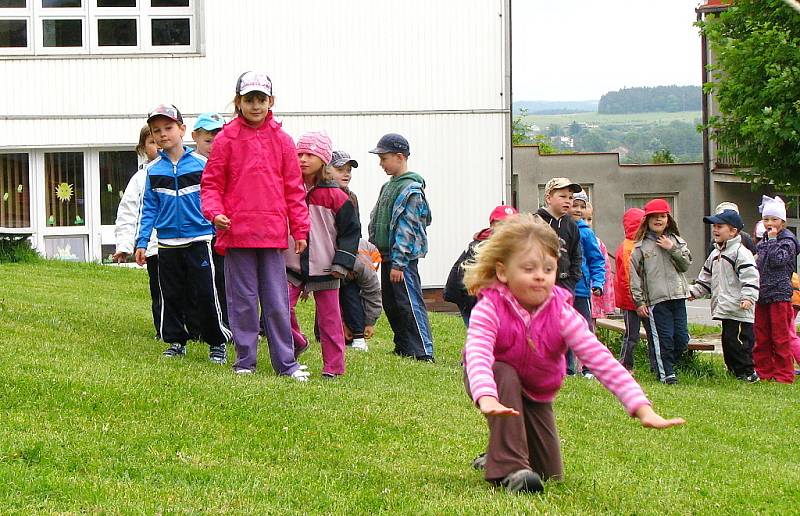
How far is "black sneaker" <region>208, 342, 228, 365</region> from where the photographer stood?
9.19m

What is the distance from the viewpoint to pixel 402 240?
35.9 ft

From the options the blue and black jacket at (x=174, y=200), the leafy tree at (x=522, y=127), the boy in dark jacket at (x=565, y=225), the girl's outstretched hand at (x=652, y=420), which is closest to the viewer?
the girl's outstretched hand at (x=652, y=420)

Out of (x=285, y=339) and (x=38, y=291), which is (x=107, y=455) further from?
(x=38, y=291)

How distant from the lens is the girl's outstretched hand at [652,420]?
493 cm

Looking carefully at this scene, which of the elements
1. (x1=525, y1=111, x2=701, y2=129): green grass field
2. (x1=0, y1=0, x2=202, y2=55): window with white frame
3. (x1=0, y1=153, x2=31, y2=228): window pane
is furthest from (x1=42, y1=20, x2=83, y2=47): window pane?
(x1=525, y1=111, x2=701, y2=129): green grass field

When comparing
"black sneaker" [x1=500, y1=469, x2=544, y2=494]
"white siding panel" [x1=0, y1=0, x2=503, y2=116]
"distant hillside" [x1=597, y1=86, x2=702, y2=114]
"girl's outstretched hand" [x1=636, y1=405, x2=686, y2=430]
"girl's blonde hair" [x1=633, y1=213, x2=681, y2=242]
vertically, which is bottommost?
"black sneaker" [x1=500, y1=469, x2=544, y2=494]

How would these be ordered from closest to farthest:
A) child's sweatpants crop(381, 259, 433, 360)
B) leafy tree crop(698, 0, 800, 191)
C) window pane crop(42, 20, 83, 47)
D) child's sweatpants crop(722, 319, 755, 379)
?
child's sweatpants crop(381, 259, 433, 360)
child's sweatpants crop(722, 319, 755, 379)
window pane crop(42, 20, 83, 47)
leafy tree crop(698, 0, 800, 191)

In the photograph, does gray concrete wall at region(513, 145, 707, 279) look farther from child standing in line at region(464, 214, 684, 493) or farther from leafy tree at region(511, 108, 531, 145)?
child standing in line at region(464, 214, 684, 493)

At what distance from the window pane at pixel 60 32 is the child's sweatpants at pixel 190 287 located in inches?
622

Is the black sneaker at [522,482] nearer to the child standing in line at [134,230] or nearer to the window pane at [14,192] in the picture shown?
the child standing in line at [134,230]

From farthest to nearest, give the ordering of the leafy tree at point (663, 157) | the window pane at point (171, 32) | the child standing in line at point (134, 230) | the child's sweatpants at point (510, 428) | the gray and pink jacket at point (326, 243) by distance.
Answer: the leafy tree at point (663, 157), the window pane at point (171, 32), the child standing in line at point (134, 230), the gray and pink jacket at point (326, 243), the child's sweatpants at point (510, 428)

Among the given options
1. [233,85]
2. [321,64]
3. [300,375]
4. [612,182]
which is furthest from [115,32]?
[612,182]

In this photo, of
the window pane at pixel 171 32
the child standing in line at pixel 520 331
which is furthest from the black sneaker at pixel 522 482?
the window pane at pixel 171 32

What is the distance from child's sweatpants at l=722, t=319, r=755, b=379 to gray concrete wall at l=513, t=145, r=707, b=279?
105 feet
